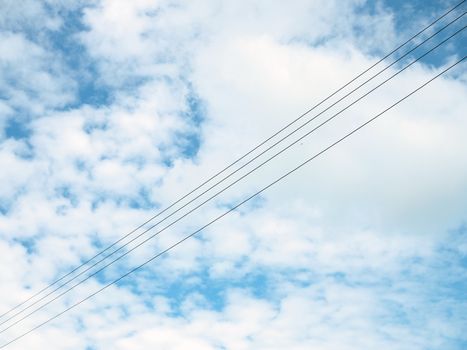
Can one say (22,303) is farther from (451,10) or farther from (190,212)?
(451,10)

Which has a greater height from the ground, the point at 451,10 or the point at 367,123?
the point at 451,10

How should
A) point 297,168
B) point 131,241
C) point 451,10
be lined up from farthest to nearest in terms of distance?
point 131,241, point 297,168, point 451,10

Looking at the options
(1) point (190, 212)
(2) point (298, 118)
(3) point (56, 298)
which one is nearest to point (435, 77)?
(2) point (298, 118)

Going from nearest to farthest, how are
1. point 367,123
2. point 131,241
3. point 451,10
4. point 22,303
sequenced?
1. point 451,10
2. point 367,123
3. point 131,241
4. point 22,303

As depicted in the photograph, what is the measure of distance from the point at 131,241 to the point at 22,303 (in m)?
6.00

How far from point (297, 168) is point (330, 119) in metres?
1.52

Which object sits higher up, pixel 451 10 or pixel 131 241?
pixel 451 10

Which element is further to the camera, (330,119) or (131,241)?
(131,241)

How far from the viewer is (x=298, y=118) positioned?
10641 mm

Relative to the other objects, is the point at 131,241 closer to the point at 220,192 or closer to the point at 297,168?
the point at 220,192

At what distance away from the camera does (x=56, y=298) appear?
13.9 m

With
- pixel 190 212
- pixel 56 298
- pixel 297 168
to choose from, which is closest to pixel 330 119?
pixel 297 168

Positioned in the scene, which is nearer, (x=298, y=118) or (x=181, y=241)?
(x=298, y=118)

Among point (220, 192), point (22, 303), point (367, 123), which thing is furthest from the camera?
point (22, 303)
